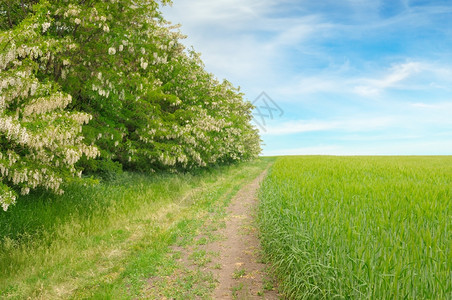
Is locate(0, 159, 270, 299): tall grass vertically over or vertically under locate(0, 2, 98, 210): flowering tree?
under

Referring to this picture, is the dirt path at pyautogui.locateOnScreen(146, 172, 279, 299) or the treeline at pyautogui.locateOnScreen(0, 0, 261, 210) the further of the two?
the treeline at pyautogui.locateOnScreen(0, 0, 261, 210)

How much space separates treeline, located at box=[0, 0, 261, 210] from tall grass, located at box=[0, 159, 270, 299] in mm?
1064

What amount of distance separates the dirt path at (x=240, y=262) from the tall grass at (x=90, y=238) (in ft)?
4.92

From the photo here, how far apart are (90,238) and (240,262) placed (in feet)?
16.2

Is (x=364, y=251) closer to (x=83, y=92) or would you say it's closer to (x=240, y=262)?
(x=240, y=262)

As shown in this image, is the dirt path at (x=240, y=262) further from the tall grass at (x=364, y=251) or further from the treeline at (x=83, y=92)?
the treeline at (x=83, y=92)

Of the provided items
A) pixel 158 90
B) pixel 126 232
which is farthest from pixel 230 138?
pixel 126 232

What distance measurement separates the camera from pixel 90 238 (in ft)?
29.0

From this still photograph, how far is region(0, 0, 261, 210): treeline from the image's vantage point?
830 cm

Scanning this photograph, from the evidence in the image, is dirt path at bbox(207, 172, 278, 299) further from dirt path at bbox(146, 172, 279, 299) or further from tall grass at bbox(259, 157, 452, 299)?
tall grass at bbox(259, 157, 452, 299)

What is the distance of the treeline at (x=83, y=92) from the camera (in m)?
8.30

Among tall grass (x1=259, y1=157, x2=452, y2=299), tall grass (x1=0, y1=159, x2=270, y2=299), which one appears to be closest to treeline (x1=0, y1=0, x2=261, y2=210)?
tall grass (x1=0, y1=159, x2=270, y2=299)

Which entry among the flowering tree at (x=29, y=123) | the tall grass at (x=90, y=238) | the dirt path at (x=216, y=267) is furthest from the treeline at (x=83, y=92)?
the dirt path at (x=216, y=267)

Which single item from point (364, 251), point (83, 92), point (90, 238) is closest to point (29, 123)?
point (90, 238)
